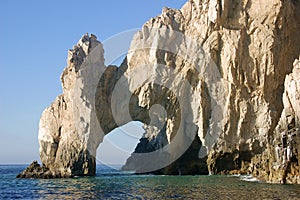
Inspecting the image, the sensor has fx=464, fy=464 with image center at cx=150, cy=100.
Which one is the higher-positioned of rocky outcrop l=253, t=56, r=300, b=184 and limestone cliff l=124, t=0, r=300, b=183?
limestone cliff l=124, t=0, r=300, b=183

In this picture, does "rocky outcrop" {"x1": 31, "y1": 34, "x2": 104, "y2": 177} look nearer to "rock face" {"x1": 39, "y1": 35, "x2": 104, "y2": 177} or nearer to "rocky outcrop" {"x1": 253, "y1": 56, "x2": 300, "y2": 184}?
"rock face" {"x1": 39, "y1": 35, "x2": 104, "y2": 177}

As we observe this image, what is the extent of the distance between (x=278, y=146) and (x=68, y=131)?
25.2 m

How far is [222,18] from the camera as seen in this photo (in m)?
48.8

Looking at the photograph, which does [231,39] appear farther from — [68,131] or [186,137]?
[68,131]

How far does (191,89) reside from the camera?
5125cm

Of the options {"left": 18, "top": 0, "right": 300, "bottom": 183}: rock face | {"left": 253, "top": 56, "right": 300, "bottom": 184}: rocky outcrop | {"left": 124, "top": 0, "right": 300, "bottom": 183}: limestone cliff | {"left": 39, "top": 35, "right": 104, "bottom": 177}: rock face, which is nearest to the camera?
{"left": 253, "top": 56, "right": 300, "bottom": 184}: rocky outcrop

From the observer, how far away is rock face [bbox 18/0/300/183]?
1855 inches

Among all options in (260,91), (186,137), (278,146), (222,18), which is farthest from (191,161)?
(278,146)

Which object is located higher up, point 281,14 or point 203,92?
point 281,14

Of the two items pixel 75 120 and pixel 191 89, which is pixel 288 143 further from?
pixel 75 120

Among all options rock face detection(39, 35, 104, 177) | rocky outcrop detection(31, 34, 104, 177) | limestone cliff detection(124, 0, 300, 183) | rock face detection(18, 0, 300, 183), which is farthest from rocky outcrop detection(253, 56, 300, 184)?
rocky outcrop detection(31, 34, 104, 177)

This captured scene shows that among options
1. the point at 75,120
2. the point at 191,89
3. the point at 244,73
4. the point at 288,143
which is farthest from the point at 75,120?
the point at 288,143

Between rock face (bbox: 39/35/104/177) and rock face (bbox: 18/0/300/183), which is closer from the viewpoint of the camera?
rock face (bbox: 18/0/300/183)

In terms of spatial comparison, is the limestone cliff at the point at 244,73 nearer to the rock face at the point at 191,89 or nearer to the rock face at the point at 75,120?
the rock face at the point at 191,89
